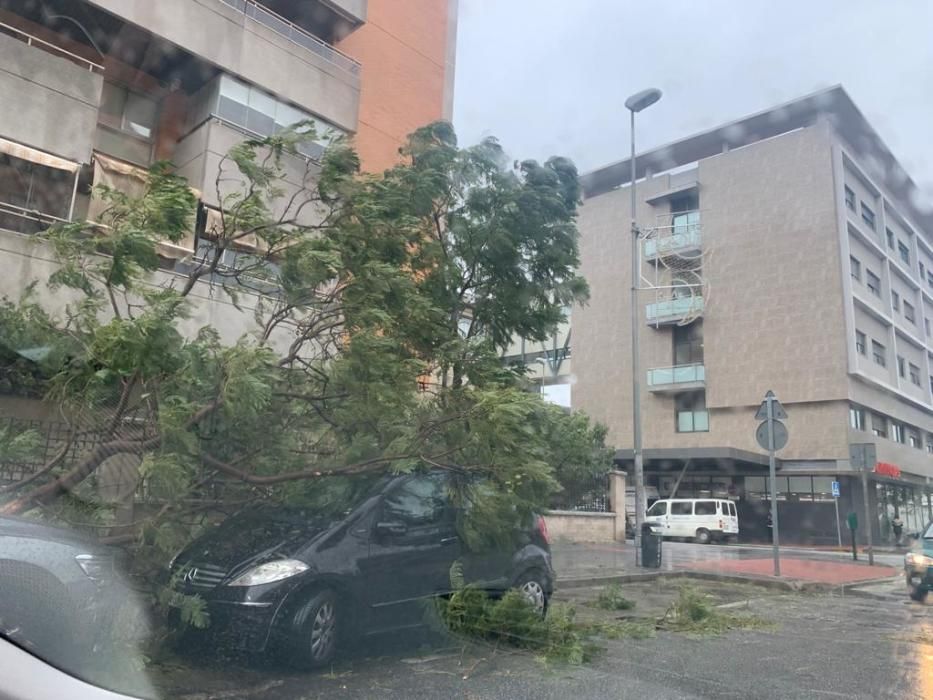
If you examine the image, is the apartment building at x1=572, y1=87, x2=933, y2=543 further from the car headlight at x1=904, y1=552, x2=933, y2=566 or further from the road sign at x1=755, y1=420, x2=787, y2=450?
the car headlight at x1=904, y1=552, x2=933, y2=566

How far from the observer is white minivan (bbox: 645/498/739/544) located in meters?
31.8

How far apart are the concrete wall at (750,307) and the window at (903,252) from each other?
37.4ft

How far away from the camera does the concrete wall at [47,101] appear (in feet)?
39.5

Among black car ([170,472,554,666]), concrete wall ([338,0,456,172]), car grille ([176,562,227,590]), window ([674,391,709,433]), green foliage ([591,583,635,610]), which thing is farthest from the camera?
window ([674,391,709,433])

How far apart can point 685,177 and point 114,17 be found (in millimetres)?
33619

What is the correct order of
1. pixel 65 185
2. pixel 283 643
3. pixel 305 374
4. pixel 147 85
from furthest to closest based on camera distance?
pixel 147 85 → pixel 65 185 → pixel 305 374 → pixel 283 643

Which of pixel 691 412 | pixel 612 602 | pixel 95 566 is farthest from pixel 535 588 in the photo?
pixel 691 412

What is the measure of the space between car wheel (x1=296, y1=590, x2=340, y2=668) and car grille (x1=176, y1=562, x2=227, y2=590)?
69 cm

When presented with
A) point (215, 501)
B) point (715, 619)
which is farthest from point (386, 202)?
point (715, 619)

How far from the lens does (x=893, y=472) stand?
38.8 m

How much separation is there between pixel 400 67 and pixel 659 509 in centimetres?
2249

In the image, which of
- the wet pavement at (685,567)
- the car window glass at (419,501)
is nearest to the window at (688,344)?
the wet pavement at (685,567)

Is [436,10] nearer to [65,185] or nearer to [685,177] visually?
[65,185]

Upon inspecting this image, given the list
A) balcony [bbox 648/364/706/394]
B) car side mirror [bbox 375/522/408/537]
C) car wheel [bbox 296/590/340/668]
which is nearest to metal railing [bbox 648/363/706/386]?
balcony [bbox 648/364/706/394]
